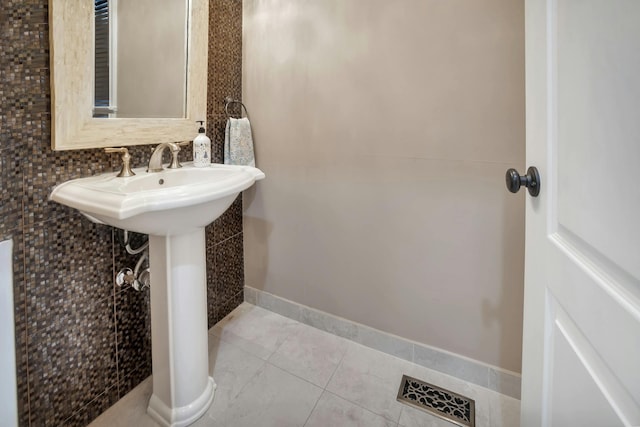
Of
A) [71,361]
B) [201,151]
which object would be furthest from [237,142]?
[71,361]

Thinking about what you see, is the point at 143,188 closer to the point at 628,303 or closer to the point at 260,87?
the point at 260,87

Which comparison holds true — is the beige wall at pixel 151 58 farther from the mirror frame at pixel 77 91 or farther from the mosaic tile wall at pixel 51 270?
the mosaic tile wall at pixel 51 270

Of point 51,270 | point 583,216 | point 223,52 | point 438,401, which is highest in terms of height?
point 223,52

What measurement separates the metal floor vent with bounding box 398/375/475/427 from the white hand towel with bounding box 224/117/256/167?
53.2 inches

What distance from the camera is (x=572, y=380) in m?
0.58

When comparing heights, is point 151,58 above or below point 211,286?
above

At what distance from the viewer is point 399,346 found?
1.61 meters

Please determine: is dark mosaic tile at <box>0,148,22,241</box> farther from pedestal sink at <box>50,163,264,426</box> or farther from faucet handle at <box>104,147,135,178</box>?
faucet handle at <box>104,147,135,178</box>

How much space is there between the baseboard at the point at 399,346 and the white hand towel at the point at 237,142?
0.83m

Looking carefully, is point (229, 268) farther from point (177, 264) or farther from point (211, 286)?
point (177, 264)

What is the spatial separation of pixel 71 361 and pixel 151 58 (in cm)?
121

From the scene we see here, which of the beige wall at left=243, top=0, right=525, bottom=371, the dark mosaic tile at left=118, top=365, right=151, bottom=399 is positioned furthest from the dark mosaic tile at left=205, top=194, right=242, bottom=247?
the dark mosaic tile at left=118, top=365, right=151, bottom=399

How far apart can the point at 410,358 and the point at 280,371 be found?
0.64 m

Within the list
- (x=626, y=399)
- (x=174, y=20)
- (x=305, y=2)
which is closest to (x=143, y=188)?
(x=174, y=20)
